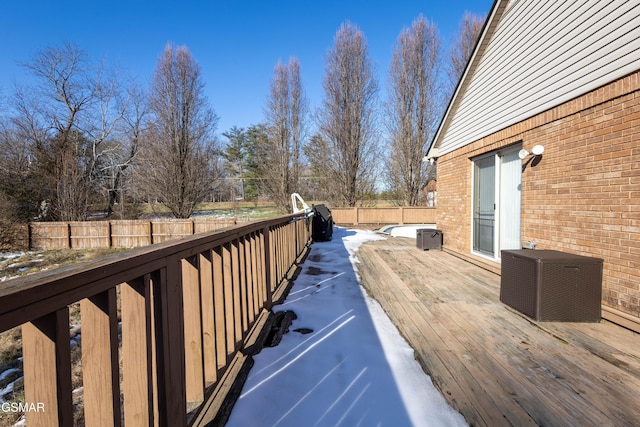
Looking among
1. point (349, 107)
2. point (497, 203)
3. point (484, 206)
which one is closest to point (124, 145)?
point (349, 107)

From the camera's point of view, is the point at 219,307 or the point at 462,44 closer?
the point at 219,307

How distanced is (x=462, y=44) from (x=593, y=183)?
1949 centimetres

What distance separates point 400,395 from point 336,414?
1.38ft

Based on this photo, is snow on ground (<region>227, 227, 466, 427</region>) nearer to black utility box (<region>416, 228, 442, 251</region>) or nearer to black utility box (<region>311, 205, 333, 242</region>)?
black utility box (<region>416, 228, 442, 251</region>)

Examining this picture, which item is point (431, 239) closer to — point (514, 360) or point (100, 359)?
point (514, 360)

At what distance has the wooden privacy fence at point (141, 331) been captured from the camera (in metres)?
0.71

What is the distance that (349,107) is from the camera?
1780cm

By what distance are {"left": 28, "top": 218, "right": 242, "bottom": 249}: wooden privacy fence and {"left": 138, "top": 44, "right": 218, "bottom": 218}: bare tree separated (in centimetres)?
193

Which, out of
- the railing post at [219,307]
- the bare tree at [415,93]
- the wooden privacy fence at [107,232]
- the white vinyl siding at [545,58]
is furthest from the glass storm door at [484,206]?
the bare tree at [415,93]

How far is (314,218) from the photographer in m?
8.90

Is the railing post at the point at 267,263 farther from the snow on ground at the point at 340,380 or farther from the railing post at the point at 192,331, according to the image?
the railing post at the point at 192,331

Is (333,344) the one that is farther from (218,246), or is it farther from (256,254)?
(218,246)

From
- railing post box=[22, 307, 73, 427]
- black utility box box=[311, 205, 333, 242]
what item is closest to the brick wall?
railing post box=[22, 307, 73, 427]

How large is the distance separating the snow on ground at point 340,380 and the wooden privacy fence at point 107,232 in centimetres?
1040
